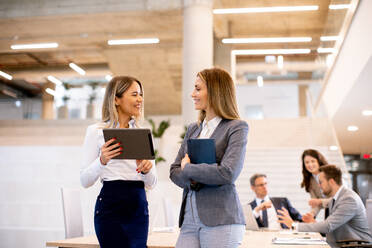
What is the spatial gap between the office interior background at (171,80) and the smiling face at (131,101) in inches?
178

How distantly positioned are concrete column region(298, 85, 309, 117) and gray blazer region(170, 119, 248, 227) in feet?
44.1

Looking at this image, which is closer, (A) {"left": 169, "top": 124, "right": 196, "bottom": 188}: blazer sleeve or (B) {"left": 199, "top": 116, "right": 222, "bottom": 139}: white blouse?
(A) {"left": 169, "top": 124, "right": 196, "bottom": 188}: blazer sleeve

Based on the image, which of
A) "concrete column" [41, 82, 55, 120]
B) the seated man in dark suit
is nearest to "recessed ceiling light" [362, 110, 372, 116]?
the seated man in dark suit

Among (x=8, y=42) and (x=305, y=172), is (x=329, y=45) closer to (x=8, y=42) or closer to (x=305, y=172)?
(x=305, y=172)

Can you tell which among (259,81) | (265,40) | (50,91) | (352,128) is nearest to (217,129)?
(352,128)

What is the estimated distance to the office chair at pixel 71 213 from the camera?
3.00 meters

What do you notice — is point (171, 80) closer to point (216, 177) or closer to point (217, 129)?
point (217, 129)

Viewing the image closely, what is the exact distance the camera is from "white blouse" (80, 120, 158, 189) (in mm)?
2102

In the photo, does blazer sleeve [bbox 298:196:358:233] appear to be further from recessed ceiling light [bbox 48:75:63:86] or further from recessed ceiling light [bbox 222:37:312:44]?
recessed ceiling light [bbox 48:75:63:86]

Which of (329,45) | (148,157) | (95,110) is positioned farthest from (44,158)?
(148,157)

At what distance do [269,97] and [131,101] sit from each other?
16.0 m

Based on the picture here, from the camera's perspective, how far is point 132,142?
1976mm

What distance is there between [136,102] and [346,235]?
6.85 feet

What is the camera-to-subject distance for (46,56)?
15.2m
